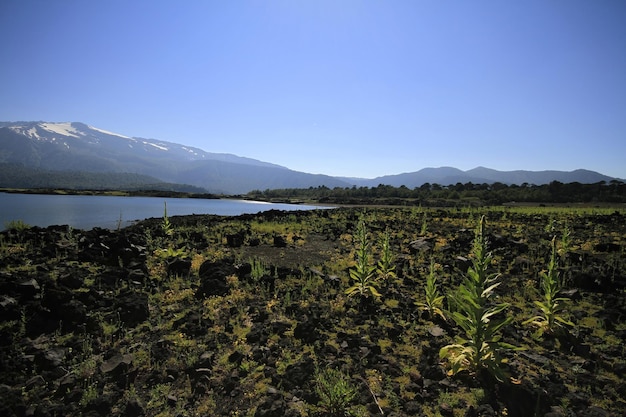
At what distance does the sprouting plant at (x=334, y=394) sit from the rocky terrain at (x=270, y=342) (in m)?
0.03

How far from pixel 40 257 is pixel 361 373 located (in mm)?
13551

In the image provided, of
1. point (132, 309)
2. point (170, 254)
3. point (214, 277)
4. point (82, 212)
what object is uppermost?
point (170, 254)

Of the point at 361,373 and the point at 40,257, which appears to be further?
the point at 40,257

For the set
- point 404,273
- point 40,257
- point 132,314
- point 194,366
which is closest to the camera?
point 194,366

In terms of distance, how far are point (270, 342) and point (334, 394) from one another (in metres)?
2.76

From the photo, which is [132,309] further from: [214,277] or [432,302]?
[432,302]

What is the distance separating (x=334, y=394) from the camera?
5531mm

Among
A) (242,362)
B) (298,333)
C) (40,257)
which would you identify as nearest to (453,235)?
(298,333)

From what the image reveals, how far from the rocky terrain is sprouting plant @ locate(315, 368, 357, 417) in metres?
0.03

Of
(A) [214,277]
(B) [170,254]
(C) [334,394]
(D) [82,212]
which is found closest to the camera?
(C) [334,394]

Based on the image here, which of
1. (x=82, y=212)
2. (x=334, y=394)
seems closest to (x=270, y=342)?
(x=334, y=394)

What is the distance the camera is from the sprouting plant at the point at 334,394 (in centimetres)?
543

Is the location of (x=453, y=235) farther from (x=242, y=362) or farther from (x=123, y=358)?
(x=123, y=358)

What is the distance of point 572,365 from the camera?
6.77 metres
